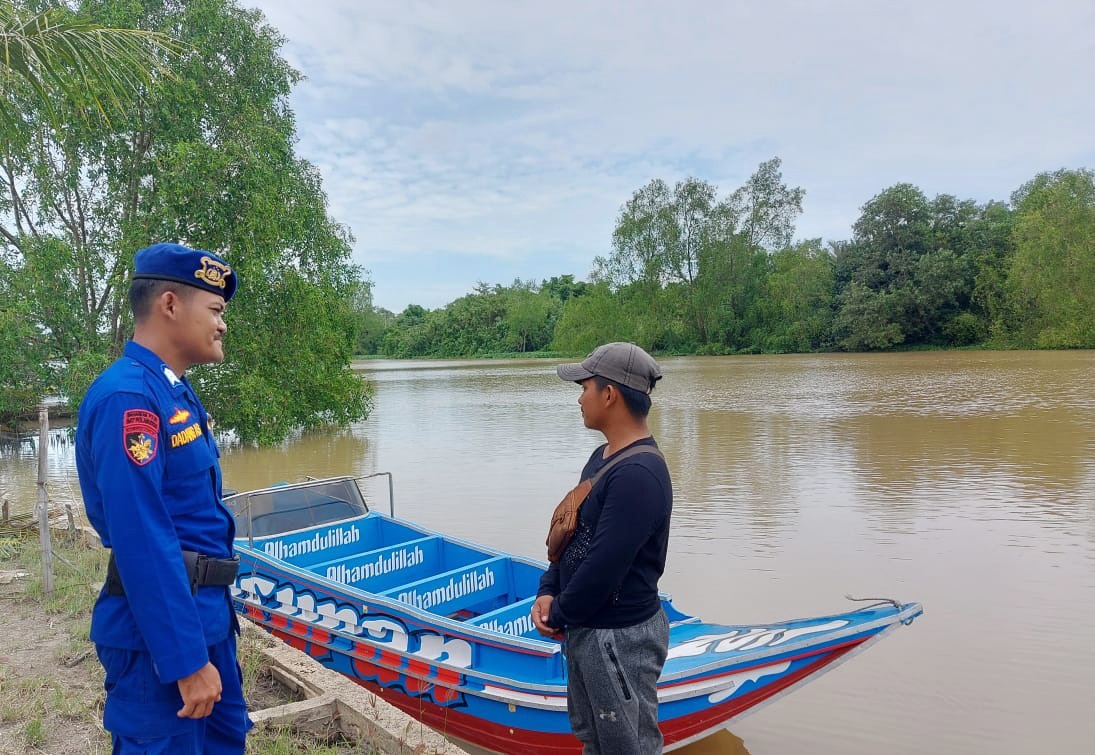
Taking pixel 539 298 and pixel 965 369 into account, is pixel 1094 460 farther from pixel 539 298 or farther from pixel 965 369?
pixel 539 298

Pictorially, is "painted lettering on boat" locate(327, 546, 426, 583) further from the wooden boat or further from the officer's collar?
the officer's collar

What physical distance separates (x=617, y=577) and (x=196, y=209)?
45.4ft

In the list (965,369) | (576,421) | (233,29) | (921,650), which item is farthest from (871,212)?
(921,650)

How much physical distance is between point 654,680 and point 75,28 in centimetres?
490

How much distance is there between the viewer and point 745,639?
164 inches

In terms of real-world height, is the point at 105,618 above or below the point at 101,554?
above

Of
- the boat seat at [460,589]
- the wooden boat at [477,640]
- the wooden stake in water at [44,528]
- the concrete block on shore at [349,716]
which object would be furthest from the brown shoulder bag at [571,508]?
the wooden stake in water at [44,528]

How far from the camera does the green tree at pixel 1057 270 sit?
42.6 metres

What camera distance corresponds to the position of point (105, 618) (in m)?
1.81

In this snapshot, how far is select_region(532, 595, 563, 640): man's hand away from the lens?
2.45 m

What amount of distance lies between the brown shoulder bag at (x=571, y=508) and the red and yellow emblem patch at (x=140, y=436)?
3.86 ft

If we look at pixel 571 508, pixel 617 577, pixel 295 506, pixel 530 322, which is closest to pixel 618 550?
pixel 617 577

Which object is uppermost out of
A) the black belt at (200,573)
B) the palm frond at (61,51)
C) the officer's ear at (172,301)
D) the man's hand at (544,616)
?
the palm frond at (61,51)

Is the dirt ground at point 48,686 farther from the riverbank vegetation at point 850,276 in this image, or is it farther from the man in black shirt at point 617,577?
the riverbank vegetation at point 850,276
